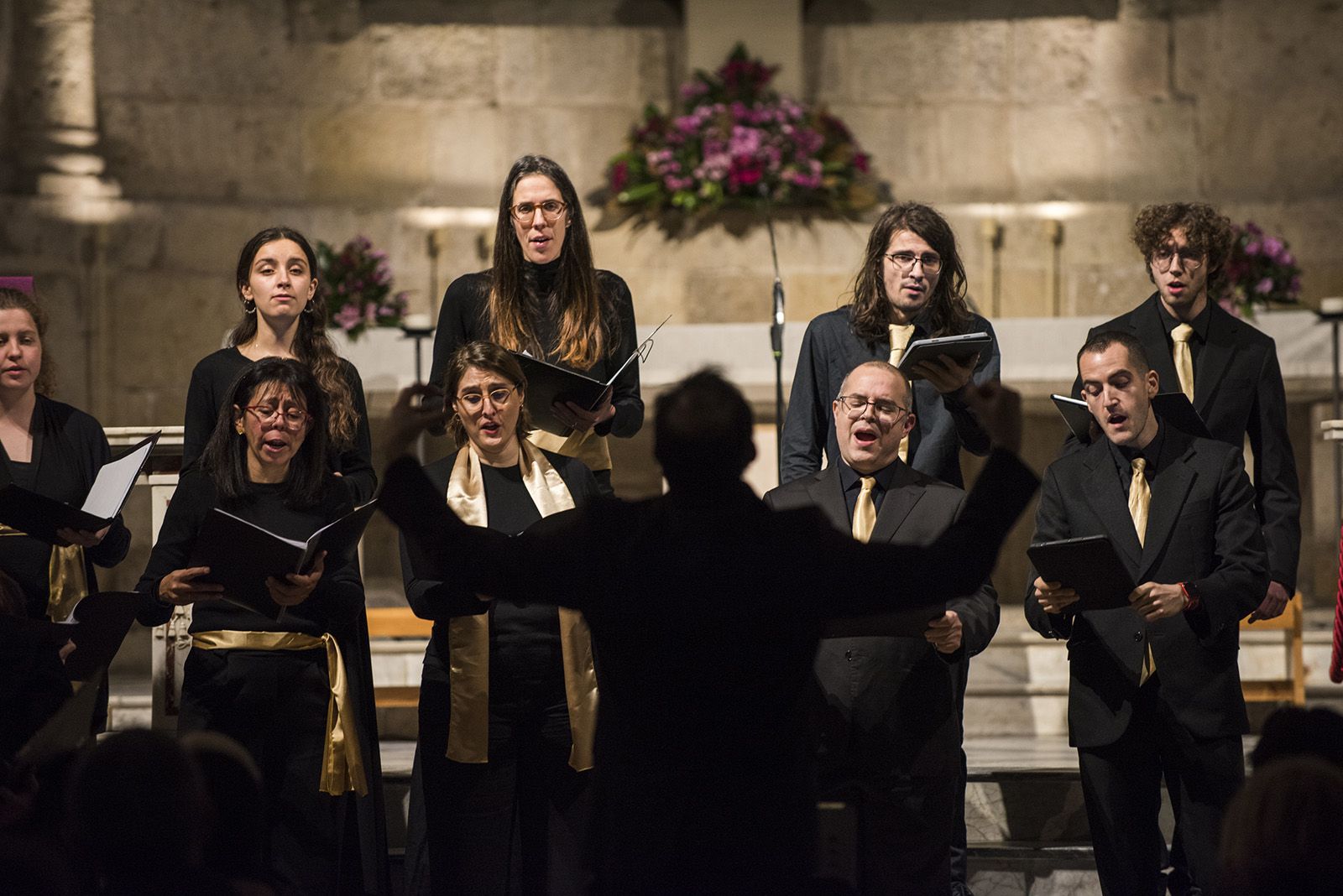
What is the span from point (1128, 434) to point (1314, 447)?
407cm

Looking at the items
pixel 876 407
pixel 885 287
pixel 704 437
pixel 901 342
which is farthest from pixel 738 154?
pixel 704 437

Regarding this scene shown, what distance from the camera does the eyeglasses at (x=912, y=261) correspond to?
402 cm

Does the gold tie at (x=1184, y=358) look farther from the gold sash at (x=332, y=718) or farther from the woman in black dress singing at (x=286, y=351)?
the gold sash at (x=332, y=718)

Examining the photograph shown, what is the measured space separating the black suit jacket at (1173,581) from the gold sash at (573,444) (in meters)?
1.08

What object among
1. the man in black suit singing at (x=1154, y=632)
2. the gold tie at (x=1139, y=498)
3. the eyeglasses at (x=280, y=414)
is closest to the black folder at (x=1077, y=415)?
the man in black suit singing at (x=1154, y=632)

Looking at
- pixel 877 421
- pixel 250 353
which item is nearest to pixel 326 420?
pixel 250 353

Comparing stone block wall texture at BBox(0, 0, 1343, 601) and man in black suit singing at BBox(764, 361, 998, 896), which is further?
stone block wall texture at BBox(0, 0, 1343, 601)

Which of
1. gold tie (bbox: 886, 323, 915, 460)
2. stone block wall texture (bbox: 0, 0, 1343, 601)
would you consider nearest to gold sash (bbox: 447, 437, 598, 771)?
gold tie (bbox: 886, 323, 915, 460)

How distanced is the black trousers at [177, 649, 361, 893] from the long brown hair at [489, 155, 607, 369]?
931 millimetres

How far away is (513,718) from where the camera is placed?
12.0 feet

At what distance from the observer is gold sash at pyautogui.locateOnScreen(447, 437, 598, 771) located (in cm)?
363

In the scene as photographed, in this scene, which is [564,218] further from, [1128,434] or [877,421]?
[1128,434]

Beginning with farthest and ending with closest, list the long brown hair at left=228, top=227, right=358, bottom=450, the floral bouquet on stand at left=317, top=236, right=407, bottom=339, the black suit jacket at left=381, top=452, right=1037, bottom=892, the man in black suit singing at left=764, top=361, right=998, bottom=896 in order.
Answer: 1. the floral bouquet on stand at left=317, top=236, right=407, bottom=339
2. the long brown hair at left=228, top=227, right=358, bottom=450
3. the man in black suit singing at left=764, top=361, right=998, bottom=896
4. the black suit jacket at left=381, top=452, right=1037, bottom=892

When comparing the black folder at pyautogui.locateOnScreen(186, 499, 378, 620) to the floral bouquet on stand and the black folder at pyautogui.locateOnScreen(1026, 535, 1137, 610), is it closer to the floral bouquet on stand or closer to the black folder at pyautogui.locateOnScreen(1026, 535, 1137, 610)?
the black folder at pyautogui.locateOnScreen(1026, 535, 1137, 610)
